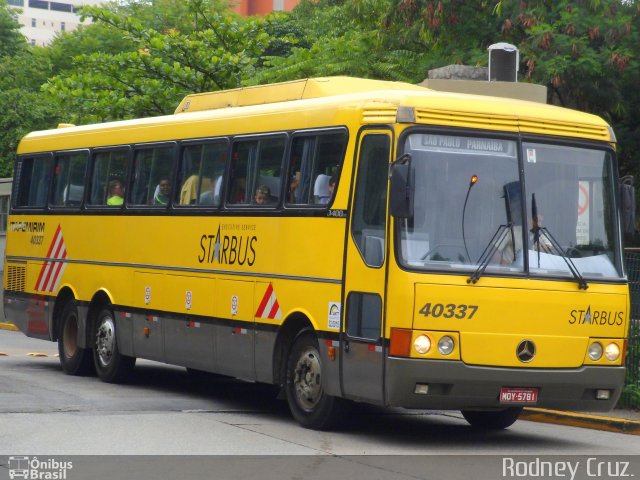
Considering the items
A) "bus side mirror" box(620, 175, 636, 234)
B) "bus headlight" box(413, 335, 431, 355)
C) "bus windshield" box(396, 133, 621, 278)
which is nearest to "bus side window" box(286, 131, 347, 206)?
"bus windshield" box(396, 133, 621, 278)

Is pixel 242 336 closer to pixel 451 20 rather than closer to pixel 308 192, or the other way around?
pixel 308 192

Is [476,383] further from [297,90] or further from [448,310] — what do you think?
[297,90]

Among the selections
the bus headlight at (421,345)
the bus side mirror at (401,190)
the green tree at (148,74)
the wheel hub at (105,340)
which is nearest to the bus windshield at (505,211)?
the bus side mirror at (401,190)

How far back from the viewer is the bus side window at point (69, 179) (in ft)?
61.0

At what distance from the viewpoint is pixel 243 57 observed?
99.6 ft

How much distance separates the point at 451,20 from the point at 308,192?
43.1 feet

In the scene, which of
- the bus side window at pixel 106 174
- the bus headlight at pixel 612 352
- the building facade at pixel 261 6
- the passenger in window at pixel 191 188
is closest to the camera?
the bus headlight at pixel 612 352

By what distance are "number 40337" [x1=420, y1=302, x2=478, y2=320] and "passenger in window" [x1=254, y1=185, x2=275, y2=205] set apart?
2.86 metres

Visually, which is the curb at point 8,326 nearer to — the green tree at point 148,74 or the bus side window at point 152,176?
the green tree at point 148,74

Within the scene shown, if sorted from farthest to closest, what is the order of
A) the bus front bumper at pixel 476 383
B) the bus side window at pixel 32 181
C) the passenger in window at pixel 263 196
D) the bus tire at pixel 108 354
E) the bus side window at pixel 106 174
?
1. the bus side window at pixel 32 181
2. the bus side window at pixel 106 174
3. the bus tire at pixel 108 354
4. the passenger in window at pixel 263 196
5. the bus front bumper at pixel 476 383

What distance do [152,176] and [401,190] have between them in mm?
5928

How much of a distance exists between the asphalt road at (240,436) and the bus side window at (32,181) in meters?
3.74

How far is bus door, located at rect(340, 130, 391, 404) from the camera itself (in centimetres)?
1173

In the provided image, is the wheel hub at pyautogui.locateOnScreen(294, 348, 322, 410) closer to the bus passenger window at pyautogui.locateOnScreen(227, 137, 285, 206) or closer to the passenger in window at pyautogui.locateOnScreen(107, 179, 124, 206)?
the bus passenger window at pyautogui.locateOnScreen(227, 137, 285, 206)
